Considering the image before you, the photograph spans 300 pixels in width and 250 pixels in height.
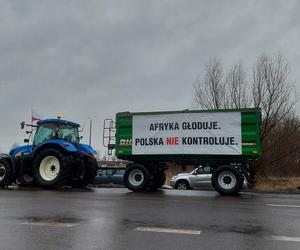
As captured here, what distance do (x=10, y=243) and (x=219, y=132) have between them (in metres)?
10.6

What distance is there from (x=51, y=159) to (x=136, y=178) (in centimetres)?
354

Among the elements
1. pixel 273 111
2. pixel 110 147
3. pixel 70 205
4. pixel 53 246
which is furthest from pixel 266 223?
pixel 273 111

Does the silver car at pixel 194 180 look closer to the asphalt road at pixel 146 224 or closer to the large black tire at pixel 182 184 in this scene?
the large black tire at pixel 182 184

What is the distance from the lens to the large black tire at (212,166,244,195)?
1645 cm

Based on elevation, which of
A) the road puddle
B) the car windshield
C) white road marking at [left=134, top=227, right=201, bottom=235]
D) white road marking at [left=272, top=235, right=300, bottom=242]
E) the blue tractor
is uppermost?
the car windshield

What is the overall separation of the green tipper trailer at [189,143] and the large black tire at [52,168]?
1.88 meters

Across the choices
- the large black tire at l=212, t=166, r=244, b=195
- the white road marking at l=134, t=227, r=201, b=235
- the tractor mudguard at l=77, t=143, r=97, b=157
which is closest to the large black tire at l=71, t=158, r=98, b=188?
the tractor mudguard at l=77, t=143, r=97, b=157

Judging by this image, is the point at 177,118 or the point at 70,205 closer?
the point at 70,205

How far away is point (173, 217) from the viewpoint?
10117mm

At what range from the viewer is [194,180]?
24.7m

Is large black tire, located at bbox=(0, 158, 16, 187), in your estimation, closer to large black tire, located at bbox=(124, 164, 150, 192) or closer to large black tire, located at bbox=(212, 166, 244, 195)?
large black tire, located at bbox=(124, 164, 150, 192)

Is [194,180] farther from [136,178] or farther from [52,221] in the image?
[52,221]

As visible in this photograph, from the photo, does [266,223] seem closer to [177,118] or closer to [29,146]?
[177,118]

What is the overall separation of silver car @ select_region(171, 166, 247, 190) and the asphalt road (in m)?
10.8
